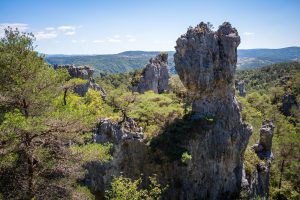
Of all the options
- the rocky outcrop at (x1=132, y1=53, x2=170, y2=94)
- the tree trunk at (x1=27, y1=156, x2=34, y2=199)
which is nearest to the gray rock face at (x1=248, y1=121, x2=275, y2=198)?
the tree trunk at (x1=27, y1=156, x2=34, y2=199)

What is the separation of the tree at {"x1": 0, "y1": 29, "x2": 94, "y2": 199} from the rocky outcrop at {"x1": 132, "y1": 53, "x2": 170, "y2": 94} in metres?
54.6

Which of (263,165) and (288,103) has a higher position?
(263,165)

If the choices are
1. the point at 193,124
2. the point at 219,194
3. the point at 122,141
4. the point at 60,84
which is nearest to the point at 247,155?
the point at 219,194

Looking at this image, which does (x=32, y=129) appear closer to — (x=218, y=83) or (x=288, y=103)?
(x=218, y=83)

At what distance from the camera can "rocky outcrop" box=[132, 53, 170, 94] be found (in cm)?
7138

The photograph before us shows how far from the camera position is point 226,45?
109 ft

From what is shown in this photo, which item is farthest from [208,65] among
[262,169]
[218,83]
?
[262,169]

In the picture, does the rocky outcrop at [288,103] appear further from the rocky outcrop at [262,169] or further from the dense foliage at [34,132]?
the dense foliage at [34,132]

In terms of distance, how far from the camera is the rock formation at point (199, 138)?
2578 centimetres

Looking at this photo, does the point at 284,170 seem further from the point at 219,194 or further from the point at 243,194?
the point at 219,194

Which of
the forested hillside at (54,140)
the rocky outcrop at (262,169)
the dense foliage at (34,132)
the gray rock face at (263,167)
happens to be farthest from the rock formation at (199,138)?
the dense foliage at (34,132)

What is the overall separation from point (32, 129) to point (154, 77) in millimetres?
59111

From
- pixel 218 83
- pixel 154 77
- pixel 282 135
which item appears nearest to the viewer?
pixel 218 83

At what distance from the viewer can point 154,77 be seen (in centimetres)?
7194
